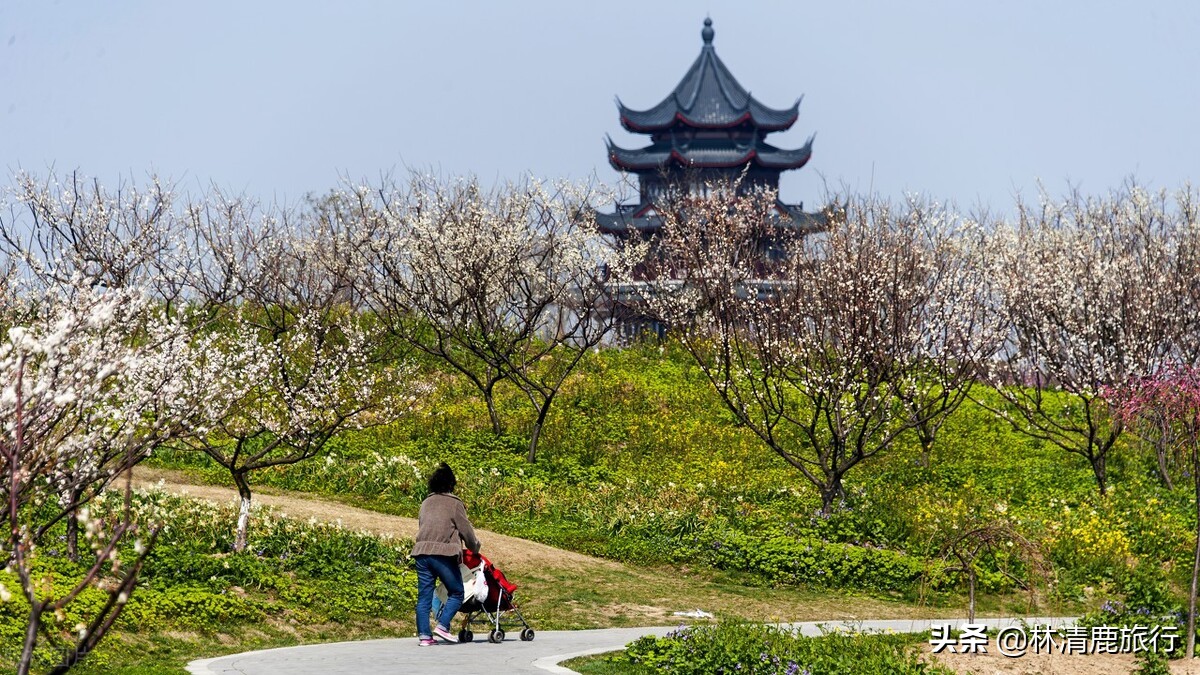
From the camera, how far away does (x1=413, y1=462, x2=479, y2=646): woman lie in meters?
13.6

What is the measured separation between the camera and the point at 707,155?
→ 6378 cm

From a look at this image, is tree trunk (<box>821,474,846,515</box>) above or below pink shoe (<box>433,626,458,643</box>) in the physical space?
above

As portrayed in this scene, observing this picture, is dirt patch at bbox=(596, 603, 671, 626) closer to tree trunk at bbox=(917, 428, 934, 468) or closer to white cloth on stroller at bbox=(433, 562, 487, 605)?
white cloth on stroller at bbox=(433, 562, 487, 605)

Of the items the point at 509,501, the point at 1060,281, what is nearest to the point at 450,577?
the point at 509,501

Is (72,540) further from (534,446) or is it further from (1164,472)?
(1164,472)

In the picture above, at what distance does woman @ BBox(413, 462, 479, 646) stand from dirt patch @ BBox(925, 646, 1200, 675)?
15.1ft

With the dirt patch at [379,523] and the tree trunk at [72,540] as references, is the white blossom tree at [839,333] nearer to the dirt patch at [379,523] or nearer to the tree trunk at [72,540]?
the dirt patch at [379,523]

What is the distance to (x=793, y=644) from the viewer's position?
39.9 ft

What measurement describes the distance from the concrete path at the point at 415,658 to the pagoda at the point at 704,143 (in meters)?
47.1

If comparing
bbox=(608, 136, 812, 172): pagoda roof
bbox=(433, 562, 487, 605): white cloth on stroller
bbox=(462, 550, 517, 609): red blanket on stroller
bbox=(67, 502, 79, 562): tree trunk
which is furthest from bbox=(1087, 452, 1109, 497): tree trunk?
bbox=(608, 136, 812, 172): pagoda roof

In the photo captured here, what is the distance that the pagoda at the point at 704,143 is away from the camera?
204ft

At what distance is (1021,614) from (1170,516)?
20.8ft

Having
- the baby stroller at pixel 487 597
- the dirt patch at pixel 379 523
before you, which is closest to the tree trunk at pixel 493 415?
the dirt patch at pixel 379 523

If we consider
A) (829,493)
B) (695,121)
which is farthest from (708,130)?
(829,493)
